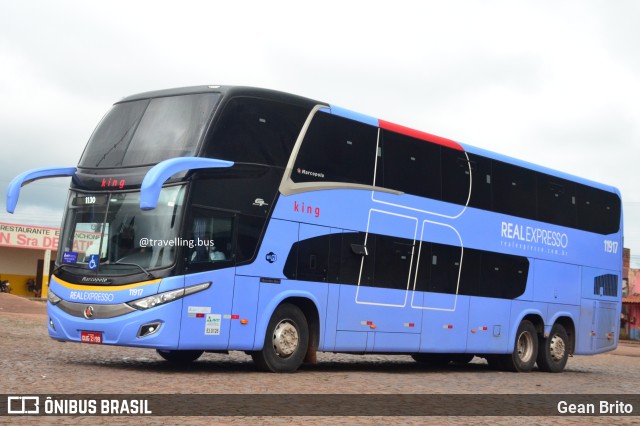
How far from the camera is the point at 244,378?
46.7 ft

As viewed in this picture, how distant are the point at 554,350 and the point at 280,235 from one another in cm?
956

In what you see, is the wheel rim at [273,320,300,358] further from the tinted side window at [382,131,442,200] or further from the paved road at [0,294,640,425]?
the tinted side window at [382,131,442,200]

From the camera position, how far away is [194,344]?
47.0 ft

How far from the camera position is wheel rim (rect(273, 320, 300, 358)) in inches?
616

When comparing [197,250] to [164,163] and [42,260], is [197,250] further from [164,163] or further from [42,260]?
[42,260]

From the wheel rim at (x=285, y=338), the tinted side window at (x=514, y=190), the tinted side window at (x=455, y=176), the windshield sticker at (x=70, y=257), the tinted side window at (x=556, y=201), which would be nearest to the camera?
the windshield sticker at (x=70, y=257)

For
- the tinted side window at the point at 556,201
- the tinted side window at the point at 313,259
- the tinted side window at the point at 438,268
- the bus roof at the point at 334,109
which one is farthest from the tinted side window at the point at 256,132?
the tinted side window at the point at 556,201

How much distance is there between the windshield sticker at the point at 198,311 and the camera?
1423 cm

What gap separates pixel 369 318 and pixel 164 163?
17.4 feet

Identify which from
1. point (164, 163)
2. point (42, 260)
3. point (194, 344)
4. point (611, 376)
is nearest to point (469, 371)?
point (611, 376)

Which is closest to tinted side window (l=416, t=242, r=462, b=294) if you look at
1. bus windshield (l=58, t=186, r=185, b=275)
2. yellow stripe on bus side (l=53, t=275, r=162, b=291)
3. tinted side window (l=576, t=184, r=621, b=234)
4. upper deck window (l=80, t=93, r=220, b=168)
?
tinted side window (l=576, t=184, r=621, b=234)

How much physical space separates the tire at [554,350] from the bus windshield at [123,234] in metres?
11.1

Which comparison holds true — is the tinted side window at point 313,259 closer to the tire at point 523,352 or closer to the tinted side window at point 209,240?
the tinted side window at point 209,240

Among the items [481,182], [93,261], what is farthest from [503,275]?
[93,261]
